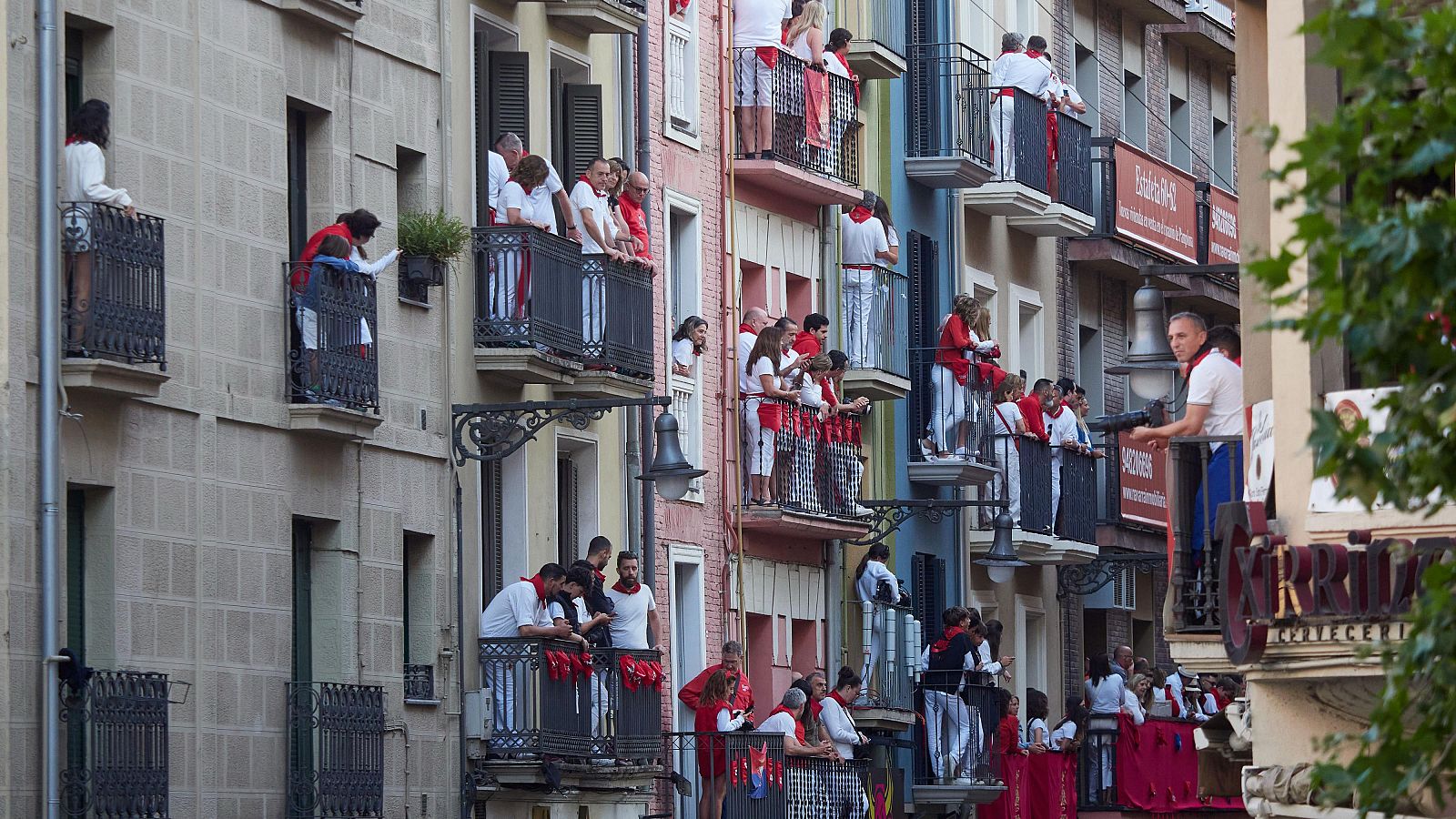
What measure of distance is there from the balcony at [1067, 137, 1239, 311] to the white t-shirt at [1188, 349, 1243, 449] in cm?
2351

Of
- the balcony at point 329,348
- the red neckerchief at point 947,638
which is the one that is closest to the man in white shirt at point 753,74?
the red neckerchief at point 947,638

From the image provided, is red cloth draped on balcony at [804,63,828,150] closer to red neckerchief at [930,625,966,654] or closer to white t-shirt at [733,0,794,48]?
white t-shirt at [733,0,794,48]

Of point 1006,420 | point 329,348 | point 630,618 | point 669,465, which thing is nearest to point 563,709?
point 630,618

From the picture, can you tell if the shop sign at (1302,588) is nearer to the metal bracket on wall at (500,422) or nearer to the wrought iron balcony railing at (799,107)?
the metal bracket on wall at (500,422)

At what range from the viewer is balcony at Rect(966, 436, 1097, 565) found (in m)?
41.1

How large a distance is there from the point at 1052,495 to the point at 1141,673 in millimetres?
2540

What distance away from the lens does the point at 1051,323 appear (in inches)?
1770

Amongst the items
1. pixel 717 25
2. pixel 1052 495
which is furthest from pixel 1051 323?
pixel 717 25

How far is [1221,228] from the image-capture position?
48.2 metres

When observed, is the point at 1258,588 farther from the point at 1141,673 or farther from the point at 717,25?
the point at 1141,673

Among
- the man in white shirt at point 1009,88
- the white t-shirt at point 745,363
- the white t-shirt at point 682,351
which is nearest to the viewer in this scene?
the white t-shirt at point 682,351

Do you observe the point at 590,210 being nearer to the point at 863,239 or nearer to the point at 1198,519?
the point at 863,239

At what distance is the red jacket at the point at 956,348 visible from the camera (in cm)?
3919

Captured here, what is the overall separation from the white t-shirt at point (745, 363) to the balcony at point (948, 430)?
4.98 m
